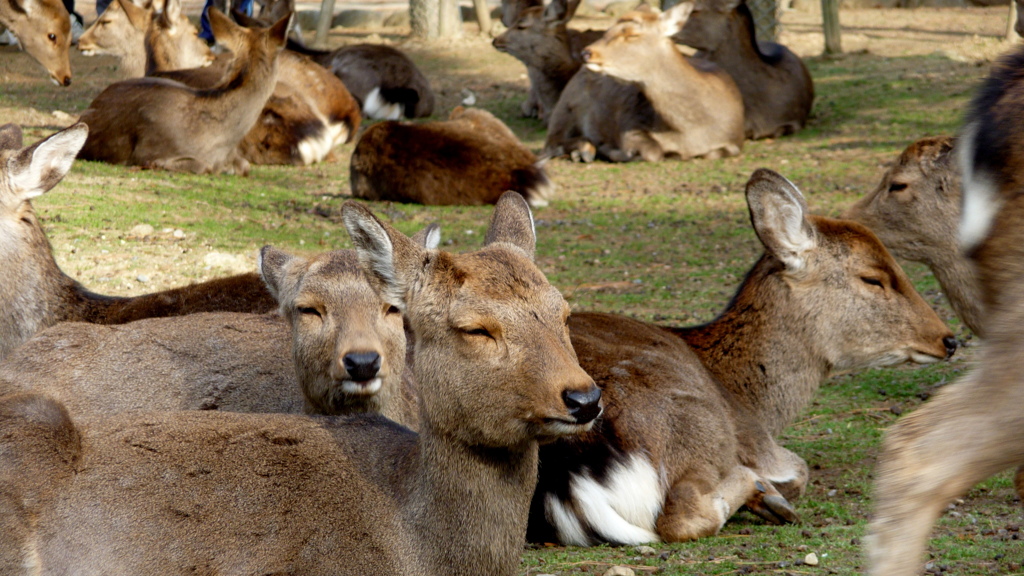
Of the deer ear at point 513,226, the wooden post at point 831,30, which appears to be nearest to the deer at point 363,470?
the deer ear at point 513,226

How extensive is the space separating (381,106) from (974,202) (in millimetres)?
13191

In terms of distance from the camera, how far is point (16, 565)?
11.3 ft

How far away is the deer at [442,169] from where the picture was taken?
11.6m

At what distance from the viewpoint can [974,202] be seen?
374 centimetres

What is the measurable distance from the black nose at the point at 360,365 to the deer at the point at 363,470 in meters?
0.76

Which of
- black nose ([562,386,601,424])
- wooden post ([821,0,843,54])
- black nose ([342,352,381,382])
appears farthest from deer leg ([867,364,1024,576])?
wooden post ([821,0,843,54])

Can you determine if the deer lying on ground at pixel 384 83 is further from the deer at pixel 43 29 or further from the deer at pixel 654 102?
the deer at pixel 43 29

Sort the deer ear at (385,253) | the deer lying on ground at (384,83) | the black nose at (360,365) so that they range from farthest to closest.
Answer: the deer lying on ground at (384,83) → the black nose at (360,365) → the deer ear at (385,253)

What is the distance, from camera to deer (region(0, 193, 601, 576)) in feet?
11.4

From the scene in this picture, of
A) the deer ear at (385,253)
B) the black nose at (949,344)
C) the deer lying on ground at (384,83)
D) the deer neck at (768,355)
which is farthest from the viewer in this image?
the deer lying on ground at (384,83)

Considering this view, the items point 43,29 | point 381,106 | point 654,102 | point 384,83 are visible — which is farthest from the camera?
point 381,106

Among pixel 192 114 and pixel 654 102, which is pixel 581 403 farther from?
pixel 654 102

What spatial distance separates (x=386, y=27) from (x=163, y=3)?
28.0 feet

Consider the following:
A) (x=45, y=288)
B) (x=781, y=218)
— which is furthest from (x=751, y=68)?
(x=45, y=288)
